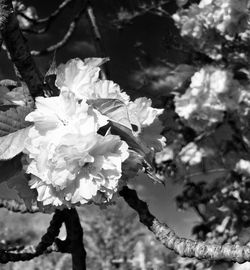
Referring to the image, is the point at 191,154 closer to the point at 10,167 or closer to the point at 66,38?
the point at 66,38

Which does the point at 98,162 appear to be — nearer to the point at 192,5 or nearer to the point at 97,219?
the point at 192,5

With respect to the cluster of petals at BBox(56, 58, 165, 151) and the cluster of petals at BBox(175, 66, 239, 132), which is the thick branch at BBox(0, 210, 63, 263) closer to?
the cluster of petals at BBox(56, 58, 165, 151)

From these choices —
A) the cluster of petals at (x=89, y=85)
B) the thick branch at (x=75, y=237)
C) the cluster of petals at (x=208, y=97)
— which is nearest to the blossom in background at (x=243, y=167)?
the cluster of petals at (x=208, y=97)

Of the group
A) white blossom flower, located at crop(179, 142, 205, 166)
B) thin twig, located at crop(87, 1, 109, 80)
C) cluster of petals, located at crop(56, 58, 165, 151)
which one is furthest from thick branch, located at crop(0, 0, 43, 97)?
white blossom flower, located at crop(179, 142, 205, 166)

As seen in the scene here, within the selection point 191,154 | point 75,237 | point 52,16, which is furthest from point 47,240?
point 191,154

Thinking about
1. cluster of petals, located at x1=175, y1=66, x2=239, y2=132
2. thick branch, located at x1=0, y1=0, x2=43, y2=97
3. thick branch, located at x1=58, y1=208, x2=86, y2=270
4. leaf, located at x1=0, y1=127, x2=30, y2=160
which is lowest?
cluster of petals, located at x1=175, y1=66, x2=239, y2=132

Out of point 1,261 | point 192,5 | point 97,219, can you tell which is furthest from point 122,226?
point 1,261
